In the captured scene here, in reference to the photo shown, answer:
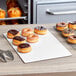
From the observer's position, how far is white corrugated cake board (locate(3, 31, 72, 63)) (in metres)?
1.49

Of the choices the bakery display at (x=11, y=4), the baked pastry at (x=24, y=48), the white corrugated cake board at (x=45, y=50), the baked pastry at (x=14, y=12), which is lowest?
the baked pastry at (x=14, y=12)

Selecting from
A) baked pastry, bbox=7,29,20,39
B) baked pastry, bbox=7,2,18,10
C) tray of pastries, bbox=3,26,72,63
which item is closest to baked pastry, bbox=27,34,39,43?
tray of pastries, bbox=3,26,72,63

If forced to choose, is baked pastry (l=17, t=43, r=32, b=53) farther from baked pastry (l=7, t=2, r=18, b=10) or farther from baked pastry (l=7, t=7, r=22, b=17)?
baked pastry (l=7, t=2, r=18, b=10)

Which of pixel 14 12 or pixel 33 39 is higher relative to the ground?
pixel 33 39

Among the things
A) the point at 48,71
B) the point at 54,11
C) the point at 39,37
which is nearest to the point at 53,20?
the point at 54,11

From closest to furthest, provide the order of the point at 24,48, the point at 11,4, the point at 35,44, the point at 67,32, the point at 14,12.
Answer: the point at 24,48
the point at 35,44
the point at 67,32
the point at 14,12
the point at 11,4

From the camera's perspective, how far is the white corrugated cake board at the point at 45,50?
149 centimetres

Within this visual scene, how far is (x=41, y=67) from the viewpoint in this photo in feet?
4.59

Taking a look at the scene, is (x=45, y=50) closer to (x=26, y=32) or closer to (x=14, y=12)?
(x=26, y=32)

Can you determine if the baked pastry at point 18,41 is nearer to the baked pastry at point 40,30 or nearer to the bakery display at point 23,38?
the bakery display at point 23,38

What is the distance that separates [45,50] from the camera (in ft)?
5.18

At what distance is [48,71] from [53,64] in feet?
0.25

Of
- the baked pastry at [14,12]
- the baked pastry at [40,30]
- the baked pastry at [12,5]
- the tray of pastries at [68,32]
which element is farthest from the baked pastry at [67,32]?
the baked pastry at [12,5]

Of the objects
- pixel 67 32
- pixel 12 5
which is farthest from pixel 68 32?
pixel 12 5
